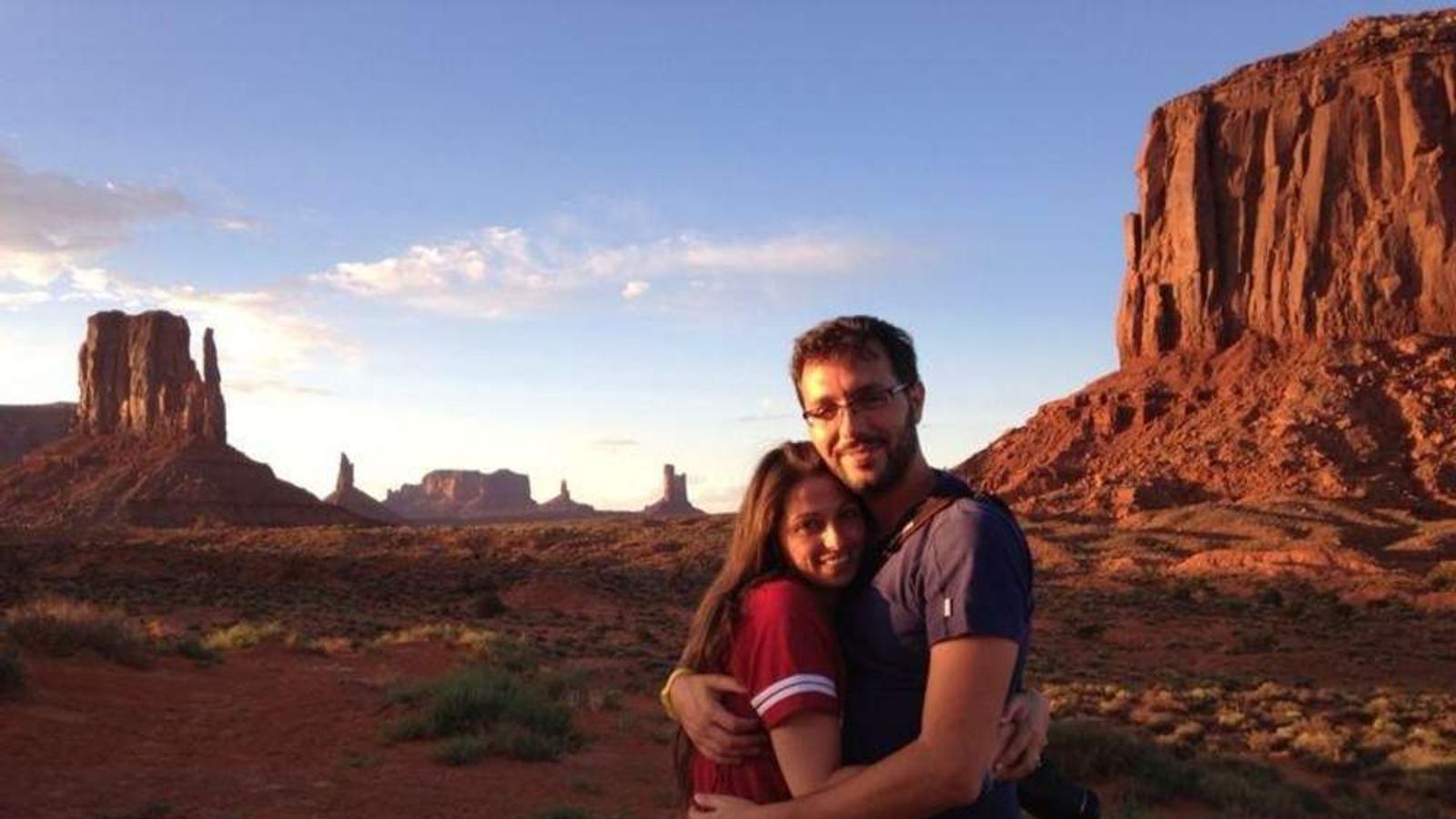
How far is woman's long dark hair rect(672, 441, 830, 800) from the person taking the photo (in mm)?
2701

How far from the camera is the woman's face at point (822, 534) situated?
262 cm

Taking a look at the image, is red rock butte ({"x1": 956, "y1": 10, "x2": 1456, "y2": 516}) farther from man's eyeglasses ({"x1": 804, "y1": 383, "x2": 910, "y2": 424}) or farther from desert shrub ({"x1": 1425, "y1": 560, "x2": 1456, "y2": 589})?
man's eyeglasses ({"x1": 804, "y1": 383, "x2": 910, "y2": 424})

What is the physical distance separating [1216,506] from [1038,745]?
49984 millimetres

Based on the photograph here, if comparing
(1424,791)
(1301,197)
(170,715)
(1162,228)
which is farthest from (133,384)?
(1424,791)

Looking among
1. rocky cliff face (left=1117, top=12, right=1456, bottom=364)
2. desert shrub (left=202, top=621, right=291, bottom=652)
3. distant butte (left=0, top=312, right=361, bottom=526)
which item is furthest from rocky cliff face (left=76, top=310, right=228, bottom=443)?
desert shrub (left=202, top=621, right=291, bottom=652)

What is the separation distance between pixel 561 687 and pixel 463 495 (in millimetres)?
157222

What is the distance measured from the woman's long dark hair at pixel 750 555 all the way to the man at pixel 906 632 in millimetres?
67

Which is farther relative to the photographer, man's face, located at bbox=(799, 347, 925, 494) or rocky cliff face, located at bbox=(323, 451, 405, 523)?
rocky cliff face, located at bbox=(323, 451, 405, 523)

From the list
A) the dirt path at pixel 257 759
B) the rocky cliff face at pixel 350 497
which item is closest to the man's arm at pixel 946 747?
the dirt path at pixel 257 759

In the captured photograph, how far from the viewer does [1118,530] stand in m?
47.8

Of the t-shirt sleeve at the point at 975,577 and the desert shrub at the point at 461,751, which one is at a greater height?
the t-shirt sleeve at the point at 975,577

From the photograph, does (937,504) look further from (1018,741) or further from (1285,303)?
(1285,303)

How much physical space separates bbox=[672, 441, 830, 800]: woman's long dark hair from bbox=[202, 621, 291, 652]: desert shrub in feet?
58.2

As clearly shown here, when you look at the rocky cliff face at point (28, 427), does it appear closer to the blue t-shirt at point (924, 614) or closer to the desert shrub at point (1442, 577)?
the desert shrub at point (1442, 577)
